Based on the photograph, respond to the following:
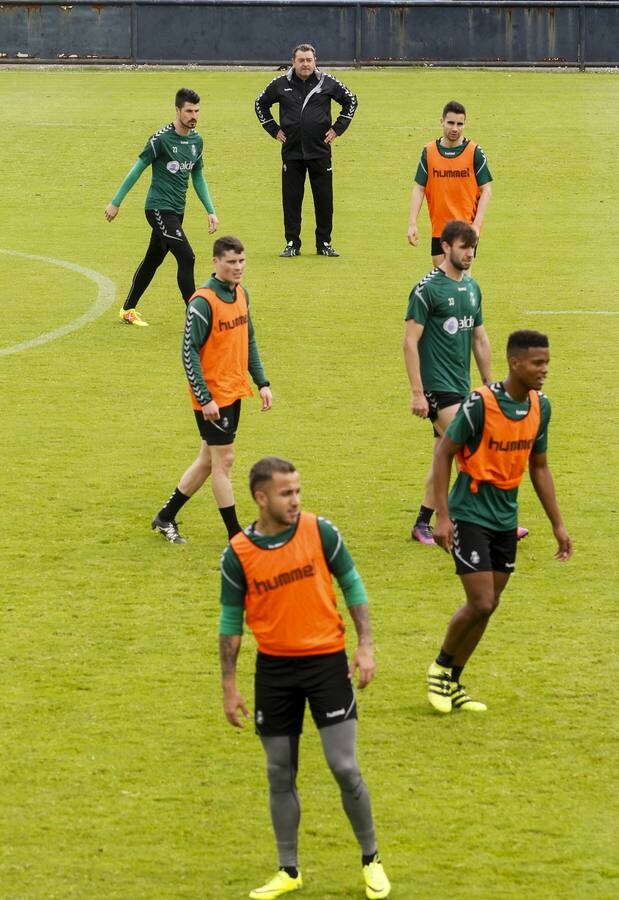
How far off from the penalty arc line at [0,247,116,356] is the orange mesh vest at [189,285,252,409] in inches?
322

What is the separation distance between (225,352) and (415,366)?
140cm

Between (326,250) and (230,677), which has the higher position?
(230,677)

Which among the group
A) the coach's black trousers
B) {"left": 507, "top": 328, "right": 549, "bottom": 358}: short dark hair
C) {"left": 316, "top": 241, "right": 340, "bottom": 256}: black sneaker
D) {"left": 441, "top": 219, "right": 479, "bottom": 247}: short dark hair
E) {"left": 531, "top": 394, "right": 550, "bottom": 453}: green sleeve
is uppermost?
{"left": 441, "top": 219, "right": 479, "bottom": 247}: short dark hair

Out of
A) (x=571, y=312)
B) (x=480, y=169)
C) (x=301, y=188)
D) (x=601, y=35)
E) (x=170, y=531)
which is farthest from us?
(x=601, y=35)

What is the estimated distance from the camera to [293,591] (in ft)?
24.8

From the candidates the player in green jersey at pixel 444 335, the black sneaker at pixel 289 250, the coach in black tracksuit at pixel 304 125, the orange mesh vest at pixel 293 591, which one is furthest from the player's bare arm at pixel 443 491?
the black sneaker at pixel 289 250

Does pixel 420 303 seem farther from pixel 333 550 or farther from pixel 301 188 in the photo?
pixel 301 188

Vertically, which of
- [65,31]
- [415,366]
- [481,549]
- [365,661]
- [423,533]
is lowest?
[423,533]

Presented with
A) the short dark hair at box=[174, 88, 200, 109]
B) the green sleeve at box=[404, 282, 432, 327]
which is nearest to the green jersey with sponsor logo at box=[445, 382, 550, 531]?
the green sleeve at box=[404, 282, 432, 327]

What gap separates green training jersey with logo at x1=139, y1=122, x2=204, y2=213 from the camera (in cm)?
1859

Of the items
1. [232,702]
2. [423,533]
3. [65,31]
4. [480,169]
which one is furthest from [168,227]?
[65,31]

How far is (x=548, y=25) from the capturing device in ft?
136

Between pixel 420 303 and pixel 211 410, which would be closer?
pixel 420 303

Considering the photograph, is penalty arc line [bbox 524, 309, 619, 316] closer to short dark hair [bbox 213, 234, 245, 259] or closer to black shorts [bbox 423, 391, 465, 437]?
black shorts [bbox 423, 391, 465, 437]
